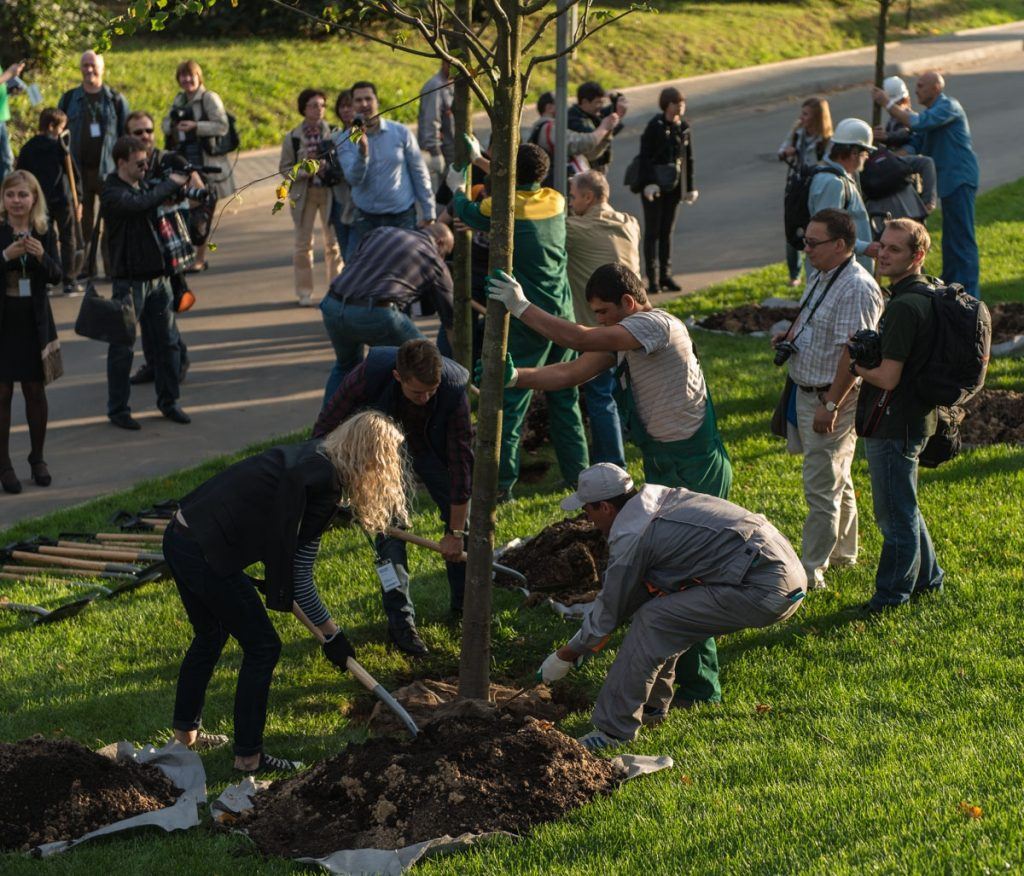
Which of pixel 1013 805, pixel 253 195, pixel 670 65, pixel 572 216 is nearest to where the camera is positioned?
pixel 1013 805

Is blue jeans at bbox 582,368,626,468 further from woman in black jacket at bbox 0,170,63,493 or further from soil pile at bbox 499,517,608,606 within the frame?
woman in black jacket at bbox 0,170,63,493

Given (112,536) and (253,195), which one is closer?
(112,536)

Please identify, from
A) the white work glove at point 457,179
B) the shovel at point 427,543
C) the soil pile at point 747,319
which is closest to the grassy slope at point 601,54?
the soil pile at point 747,319


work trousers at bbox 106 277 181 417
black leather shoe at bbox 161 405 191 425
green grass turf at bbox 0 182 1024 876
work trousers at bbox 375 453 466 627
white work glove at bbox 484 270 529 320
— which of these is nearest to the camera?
green grass turf at bbox 0 182 1024 876

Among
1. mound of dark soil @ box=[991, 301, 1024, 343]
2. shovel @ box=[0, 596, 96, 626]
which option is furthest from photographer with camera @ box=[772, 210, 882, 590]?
mound of dark soil @ box=[991, 301, 1024, 343]

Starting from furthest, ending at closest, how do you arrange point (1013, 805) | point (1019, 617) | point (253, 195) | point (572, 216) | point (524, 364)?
point (253, 195)
point (572, 216)
point (524, 364)
point (1019, 617)
point (1013, 805)

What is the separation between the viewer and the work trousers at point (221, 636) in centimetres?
615

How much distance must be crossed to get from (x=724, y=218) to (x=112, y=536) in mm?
11272

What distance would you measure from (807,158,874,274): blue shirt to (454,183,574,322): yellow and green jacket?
188cm

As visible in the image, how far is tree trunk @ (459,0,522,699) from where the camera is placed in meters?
5.97

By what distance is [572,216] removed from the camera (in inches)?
390

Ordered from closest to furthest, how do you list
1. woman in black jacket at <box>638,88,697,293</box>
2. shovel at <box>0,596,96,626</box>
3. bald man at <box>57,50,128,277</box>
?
shovel at <box>0,596,96,626</box>
woman in black jacket at <box>638,88,697,293</box>
bald man at <box>57,50,128,277</box>

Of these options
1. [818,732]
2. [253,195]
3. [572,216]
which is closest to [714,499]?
[818,732]

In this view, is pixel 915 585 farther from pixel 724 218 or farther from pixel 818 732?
pixel 724 218
